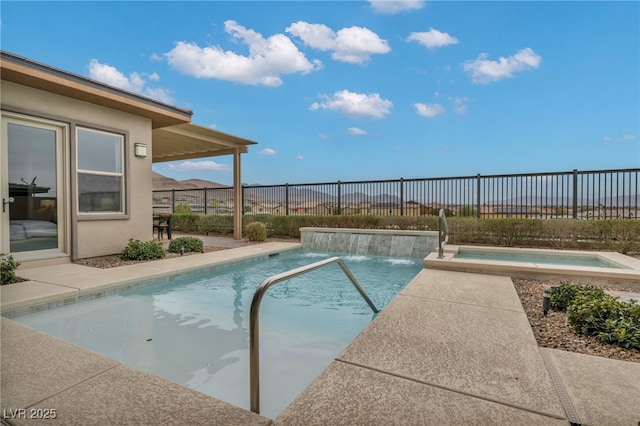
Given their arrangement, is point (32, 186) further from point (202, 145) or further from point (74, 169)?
point (202, 145)

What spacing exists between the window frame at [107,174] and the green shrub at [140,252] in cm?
81

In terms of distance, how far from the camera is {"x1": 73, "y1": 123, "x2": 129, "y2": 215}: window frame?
5.94 meters

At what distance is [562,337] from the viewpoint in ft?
8.50

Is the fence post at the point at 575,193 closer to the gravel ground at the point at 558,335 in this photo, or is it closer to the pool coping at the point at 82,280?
the gravel ground at the point at 558,335

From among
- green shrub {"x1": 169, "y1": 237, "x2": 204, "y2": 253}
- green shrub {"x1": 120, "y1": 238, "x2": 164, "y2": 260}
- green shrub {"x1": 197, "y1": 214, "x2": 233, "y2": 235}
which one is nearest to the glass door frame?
green shrub {"x1": 120, "y1": 238, "x2": 164, "y2": 260}

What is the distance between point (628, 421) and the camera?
4.89 ft

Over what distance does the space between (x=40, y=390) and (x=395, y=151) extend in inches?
555

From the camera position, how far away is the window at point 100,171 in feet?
19.9

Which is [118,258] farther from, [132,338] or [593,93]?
[593,93]

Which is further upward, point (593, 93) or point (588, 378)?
point (593, 93)

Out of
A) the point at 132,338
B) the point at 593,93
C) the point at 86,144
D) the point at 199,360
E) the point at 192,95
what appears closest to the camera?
the point at 199,360

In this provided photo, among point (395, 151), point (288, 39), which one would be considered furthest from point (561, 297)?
point (395, 151)

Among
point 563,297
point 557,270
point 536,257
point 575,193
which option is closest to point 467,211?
point 575,193

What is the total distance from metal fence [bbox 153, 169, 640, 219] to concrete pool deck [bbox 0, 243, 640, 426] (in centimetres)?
724
